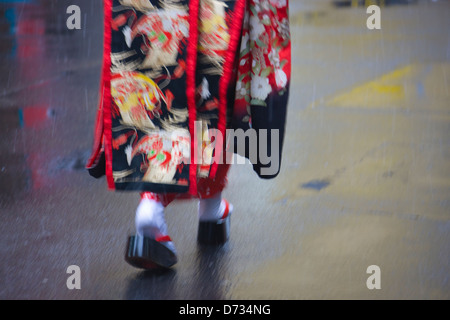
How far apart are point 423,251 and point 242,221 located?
3.21 feet

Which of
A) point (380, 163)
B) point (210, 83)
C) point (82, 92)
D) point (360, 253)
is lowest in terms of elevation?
point (360, 253)

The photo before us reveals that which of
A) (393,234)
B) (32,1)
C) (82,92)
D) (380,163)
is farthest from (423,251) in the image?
(32,1)

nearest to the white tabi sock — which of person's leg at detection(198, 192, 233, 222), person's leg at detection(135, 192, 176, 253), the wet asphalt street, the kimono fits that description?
person's leg at detection(135, 192, 176, 253)

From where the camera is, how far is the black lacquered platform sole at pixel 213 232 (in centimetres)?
361

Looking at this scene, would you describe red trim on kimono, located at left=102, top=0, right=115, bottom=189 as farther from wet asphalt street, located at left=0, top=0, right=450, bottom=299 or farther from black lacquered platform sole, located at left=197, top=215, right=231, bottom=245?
black lacquered platform sole, located at left=197, top=215, right=231, bottom=245

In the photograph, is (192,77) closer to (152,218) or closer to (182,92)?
(182,92)

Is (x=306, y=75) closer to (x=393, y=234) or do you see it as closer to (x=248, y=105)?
(x=393, y=234)

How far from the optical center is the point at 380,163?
4.74m

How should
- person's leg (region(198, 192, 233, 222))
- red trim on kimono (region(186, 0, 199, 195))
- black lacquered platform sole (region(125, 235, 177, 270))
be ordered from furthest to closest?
person's leg (region(198, 192, 233, 222)) → black lacquered platform sole (region(125, 235, 177, 270)) → red trim on kimono (region(186, 0, 199, 195))

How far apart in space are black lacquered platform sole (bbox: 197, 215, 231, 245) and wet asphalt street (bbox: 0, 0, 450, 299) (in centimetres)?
5

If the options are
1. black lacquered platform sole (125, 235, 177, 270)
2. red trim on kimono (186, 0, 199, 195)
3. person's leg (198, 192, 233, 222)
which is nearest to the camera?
red trim on kimono (186, 0, 199, 195)

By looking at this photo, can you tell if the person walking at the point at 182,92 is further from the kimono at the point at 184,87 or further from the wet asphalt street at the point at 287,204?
the wet asphalt street at the point at 287,204

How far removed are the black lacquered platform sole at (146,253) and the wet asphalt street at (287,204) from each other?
0.24 feet

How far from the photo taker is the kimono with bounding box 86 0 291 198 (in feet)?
9.52
